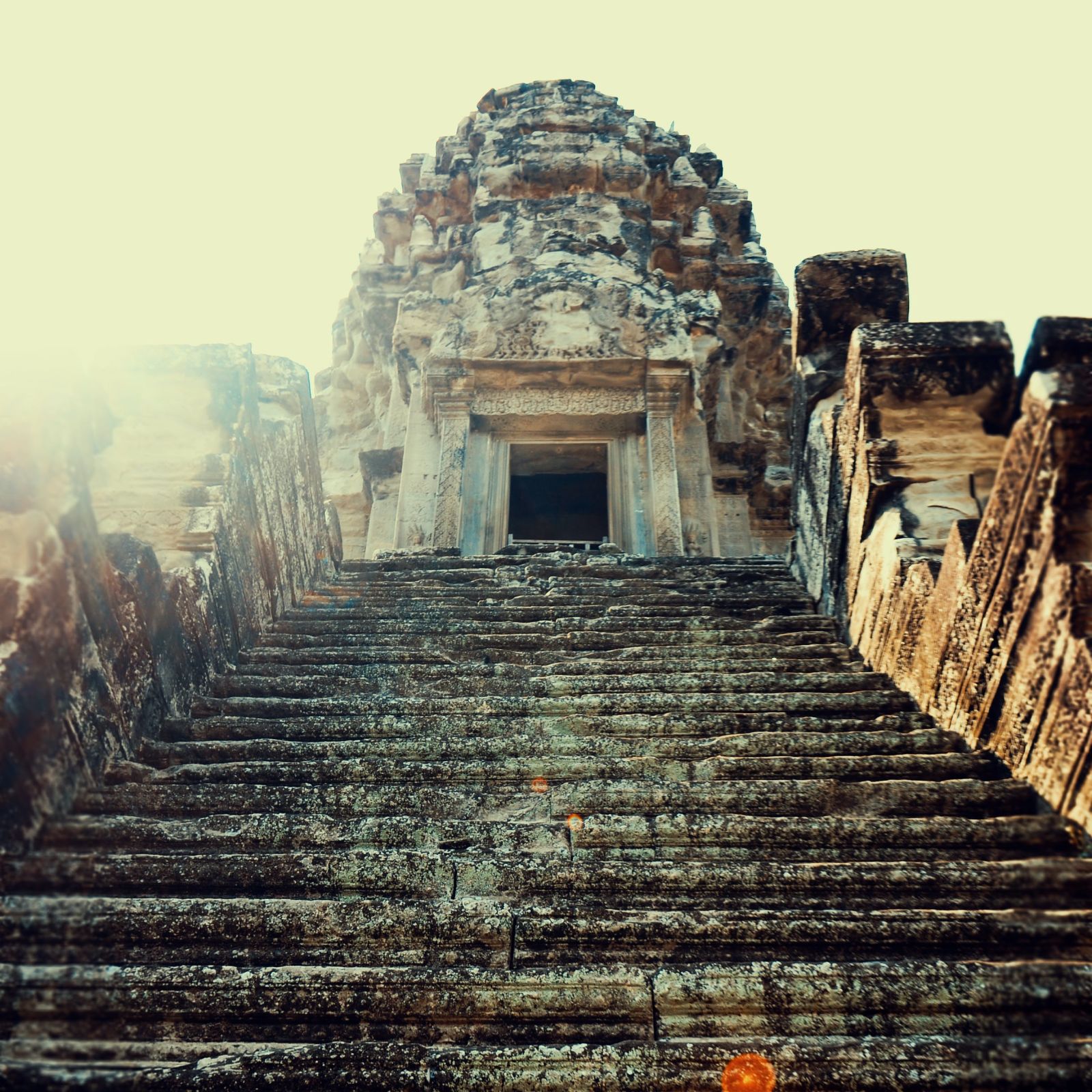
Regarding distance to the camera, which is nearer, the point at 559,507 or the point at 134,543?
the point at 134,543

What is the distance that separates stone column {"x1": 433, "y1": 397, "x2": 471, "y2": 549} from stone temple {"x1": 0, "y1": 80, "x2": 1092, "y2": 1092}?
2034 millimetres

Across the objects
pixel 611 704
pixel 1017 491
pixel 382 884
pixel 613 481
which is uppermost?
pixel 1017 491

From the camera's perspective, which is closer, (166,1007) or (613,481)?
(166,1007)

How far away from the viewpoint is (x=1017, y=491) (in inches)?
120

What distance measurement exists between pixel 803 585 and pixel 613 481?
148 inches

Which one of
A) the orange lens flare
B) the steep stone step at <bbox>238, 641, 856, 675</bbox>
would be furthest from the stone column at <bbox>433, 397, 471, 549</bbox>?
the orange lens flare

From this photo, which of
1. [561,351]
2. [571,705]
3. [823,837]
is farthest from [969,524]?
[561,351]

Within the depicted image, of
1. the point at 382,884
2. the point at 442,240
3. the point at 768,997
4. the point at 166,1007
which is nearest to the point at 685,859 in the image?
the point at 768,997

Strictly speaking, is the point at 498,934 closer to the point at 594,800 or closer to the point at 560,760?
the point at 594,800

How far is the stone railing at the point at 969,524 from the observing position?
9.34 feet

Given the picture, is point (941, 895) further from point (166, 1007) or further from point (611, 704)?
point (166, 1007)

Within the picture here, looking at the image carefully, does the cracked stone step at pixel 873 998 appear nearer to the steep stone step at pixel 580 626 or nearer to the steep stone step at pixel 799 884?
the steep stone step at pixel 799 884

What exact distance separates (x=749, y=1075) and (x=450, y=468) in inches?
268

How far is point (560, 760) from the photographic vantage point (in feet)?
10.3
